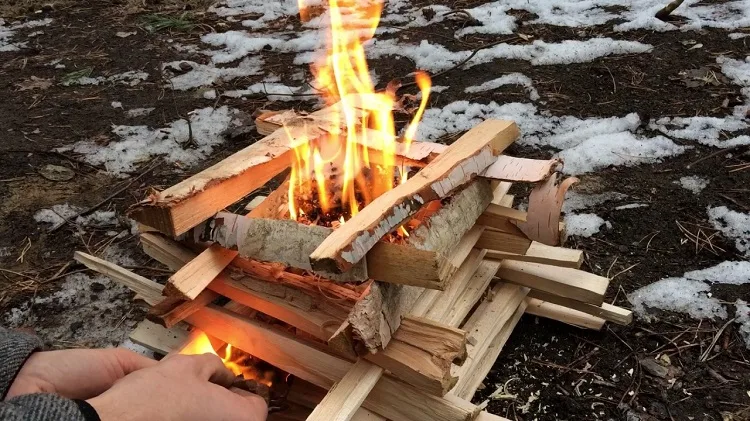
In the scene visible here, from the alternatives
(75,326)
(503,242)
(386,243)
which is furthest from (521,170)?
(75,326)

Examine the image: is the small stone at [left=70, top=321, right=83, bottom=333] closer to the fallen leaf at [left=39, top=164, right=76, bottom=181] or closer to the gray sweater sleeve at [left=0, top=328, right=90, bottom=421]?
the gray sweater sleeve at [left=0, top=328, right=90, bottom=421]

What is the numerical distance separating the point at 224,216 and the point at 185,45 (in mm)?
4540

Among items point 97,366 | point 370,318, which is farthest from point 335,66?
point 97,366

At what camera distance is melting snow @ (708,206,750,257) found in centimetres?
300

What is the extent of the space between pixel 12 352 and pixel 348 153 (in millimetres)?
1325

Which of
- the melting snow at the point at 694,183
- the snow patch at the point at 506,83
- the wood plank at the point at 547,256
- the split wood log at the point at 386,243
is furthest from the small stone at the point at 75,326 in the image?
the melting snow at the point at 694,183

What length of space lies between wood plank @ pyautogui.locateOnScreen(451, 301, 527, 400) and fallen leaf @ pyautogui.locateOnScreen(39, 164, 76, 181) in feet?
9.99

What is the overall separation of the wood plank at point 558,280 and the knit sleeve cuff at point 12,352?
5.93 ft

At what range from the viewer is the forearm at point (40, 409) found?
4.25ft

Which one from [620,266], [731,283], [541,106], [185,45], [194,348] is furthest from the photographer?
[185,45]

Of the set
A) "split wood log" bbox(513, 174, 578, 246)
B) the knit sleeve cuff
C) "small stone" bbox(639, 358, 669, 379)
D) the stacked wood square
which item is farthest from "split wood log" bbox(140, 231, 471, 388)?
"small stone" bbox(639, 358, 669, 379)

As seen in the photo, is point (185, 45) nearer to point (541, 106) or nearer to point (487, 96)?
point (487, 96)

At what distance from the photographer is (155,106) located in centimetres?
493

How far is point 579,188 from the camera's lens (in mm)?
3545
